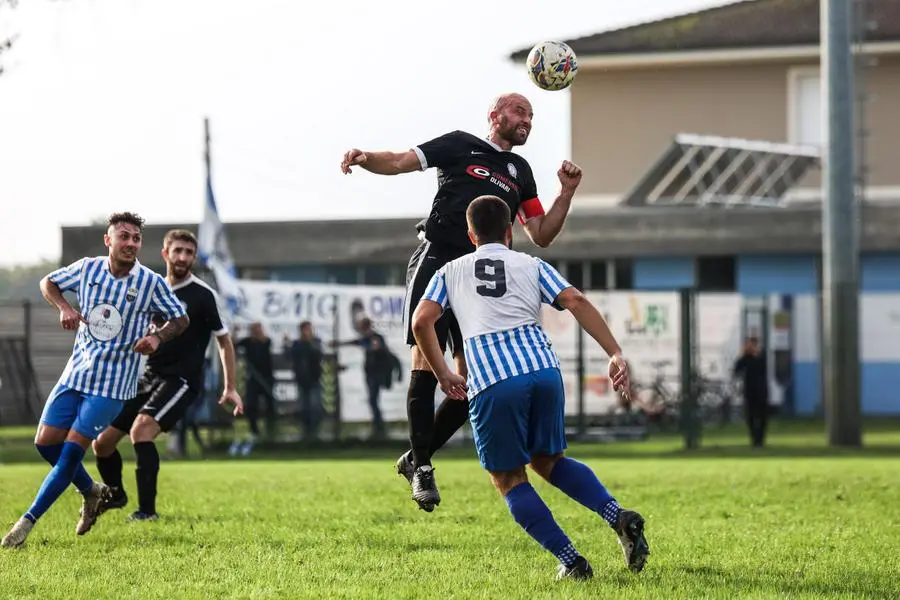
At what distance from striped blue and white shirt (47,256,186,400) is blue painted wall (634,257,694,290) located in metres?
28.8

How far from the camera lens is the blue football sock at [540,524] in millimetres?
8008

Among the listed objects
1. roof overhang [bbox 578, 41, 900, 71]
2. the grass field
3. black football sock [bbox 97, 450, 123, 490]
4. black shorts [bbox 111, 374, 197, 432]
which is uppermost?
roof overhang [bbox 578, 41, 900, 71]

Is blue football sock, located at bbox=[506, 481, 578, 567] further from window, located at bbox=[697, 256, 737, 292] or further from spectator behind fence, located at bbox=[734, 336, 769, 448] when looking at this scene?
window, located at bbox=[697, 256, 737, 292]

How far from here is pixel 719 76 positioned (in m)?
42.4

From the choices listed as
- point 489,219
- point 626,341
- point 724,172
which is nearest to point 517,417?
point 489,219

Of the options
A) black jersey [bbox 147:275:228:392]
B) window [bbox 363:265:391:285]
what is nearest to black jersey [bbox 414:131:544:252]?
black jersey [bbox 147:275:228:392]

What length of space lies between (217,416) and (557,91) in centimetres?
1719

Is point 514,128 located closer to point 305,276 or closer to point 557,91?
point 557,91

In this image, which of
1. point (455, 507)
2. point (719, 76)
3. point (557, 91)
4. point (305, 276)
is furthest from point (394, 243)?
point (557, 91)

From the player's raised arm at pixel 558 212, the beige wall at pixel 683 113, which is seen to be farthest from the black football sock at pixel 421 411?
the beige wall at pixel 683 113

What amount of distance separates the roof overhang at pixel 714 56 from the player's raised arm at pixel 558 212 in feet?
105

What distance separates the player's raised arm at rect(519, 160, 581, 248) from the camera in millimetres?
9344

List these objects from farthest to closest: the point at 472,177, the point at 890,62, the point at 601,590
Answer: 1. the point at 890,62
2. the point at 472,177
3. the point at 601,590


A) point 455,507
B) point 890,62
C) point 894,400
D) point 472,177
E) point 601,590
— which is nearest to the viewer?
point 601,590
